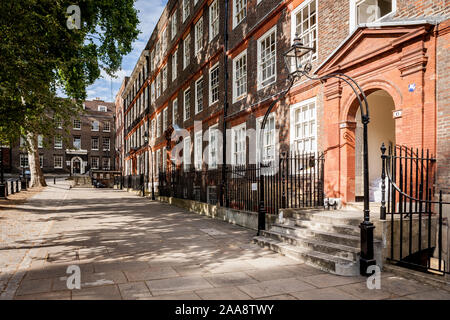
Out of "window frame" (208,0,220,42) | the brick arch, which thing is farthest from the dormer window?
"window frame" (208,0,220,42)

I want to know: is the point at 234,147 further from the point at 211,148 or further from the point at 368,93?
the point at 368,93

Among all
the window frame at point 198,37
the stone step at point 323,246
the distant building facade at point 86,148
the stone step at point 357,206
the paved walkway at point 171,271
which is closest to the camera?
the paved walkway at point 171,271

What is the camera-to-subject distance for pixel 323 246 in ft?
18.5

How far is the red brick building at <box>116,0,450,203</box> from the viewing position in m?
5.95

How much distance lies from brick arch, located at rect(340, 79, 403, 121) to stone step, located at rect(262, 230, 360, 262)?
10.6 feet

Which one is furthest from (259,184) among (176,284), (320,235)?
(176,284)

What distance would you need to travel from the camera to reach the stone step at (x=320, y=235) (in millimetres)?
5477

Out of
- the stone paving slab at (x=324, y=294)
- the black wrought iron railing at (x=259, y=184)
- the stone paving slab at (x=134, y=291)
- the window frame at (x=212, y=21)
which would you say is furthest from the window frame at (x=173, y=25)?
the stone paving slab at (x=324, y=294)

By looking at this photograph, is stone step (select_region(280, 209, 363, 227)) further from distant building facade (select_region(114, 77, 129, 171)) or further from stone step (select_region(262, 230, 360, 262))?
distant building facade (select_region(114, 77, 129, 171))

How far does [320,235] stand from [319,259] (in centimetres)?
88

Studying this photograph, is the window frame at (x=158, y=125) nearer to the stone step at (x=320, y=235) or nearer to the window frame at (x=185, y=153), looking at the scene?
the window frame at (x=185, y=153)

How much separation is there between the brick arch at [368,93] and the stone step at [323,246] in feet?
10.6
